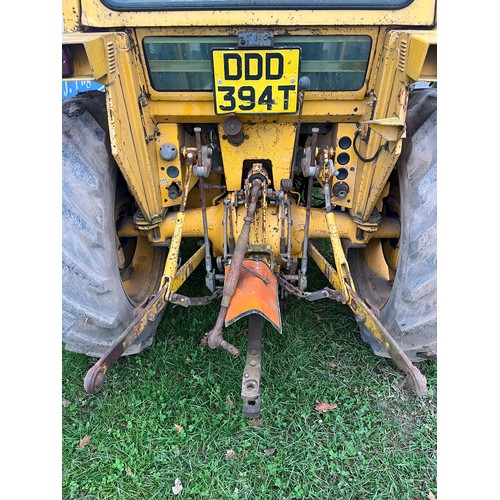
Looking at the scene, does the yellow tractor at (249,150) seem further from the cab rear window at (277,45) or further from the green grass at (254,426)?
the green grass at (254,426)

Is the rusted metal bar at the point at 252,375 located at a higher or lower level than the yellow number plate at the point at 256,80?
lower

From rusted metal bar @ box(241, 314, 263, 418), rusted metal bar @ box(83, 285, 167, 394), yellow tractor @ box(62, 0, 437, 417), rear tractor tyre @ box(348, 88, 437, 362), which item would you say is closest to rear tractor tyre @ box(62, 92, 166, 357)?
yellow tractor @ box(62, 0, 437, 417)

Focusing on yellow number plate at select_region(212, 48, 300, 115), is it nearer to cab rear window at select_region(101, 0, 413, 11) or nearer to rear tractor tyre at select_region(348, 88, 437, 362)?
cab rear window at select_region(101, 0, 413, 11)

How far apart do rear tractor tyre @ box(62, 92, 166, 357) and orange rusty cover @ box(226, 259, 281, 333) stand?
2.15ft

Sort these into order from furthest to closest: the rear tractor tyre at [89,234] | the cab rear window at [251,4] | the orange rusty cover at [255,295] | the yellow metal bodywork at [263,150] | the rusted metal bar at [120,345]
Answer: the yellow metal bodywork at [263,150], the rear tractor tyre at [89,234], the cab rear window at [251,4], the orange rusty cover at [255,295], the rusted metal bar at [120,345]

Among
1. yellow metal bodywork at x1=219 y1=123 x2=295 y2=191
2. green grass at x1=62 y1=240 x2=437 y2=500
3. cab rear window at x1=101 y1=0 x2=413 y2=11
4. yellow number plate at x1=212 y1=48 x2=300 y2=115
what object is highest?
cab rear window at x1=101 y1=0 x2=413 y2=11

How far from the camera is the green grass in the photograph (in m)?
2.34

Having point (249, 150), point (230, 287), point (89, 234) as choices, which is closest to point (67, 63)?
point (89, 234)

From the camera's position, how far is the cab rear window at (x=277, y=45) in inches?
93.7

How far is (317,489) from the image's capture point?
2289mm

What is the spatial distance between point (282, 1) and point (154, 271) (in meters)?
1.86

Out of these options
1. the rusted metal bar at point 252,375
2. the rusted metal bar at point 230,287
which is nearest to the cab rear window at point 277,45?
the rusted metal bar at point 230,287

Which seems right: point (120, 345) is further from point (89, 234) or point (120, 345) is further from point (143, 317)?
point (89, 234)

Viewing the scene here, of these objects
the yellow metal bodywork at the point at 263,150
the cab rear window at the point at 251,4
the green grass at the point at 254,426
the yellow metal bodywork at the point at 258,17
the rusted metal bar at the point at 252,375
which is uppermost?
the cab rear window at the point at 251,4
